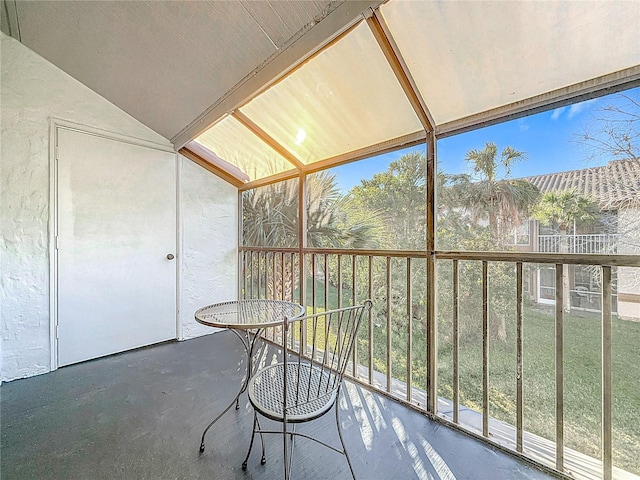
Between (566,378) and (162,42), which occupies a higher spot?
(162,42)

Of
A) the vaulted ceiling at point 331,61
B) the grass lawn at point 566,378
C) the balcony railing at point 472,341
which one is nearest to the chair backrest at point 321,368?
the balcony railing at point 472,341

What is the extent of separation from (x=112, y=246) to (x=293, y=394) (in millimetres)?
2428

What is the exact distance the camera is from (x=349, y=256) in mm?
2404

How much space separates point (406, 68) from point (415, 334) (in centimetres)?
172

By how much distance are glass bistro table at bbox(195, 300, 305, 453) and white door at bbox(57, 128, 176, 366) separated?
4.85ft

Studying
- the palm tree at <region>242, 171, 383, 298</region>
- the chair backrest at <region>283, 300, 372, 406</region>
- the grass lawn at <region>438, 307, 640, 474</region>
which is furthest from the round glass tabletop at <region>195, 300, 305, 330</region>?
the grass lawn at <region>438, 307, 640, 474</region>

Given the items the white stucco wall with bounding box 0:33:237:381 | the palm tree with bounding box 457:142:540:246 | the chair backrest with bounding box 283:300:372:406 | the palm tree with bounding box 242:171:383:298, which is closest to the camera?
the chair backrest with bounding box 283:300:372:406

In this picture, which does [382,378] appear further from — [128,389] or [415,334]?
[128,389]

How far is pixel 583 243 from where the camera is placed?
1271 millimetres


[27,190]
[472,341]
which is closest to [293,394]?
[472,341]

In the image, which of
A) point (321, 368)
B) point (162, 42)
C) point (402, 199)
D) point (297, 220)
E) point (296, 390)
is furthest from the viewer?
point (297, 220)

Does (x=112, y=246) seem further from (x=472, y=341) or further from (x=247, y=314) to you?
(x=472, y=341)

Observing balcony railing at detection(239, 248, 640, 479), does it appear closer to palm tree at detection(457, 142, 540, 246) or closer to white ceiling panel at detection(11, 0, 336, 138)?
palm tree at detection(457, 142, 540, 246)

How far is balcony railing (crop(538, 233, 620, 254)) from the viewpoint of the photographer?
1203 mm
